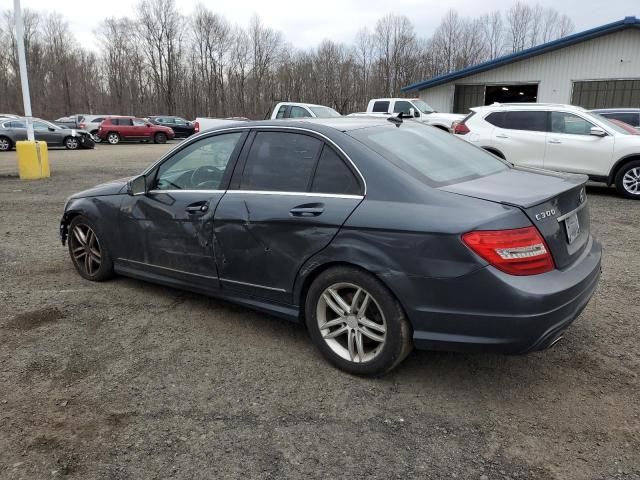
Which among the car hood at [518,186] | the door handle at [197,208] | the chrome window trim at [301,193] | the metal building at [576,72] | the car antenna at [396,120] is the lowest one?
the door handle at [197,208]

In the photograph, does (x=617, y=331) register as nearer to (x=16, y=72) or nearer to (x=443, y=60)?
(x=443, y=60)

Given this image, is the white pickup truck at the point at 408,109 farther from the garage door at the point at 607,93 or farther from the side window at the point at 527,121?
the side window at the point at 527,121

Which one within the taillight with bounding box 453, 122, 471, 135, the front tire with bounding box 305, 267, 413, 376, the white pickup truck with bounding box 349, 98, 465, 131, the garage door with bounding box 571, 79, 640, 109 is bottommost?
the front tire with bounding box 305, 267, 413, 376

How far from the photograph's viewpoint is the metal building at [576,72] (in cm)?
2064

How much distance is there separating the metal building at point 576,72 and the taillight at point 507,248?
21.7 meters

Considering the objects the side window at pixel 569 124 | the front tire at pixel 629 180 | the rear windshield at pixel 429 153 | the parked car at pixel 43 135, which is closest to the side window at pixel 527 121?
the side window at pixel 569 124

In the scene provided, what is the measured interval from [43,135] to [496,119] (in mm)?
21807

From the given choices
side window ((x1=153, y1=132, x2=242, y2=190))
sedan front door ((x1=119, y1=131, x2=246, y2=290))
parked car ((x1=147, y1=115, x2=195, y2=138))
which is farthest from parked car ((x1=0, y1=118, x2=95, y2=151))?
side window ((x1=153, y1=132, x2=242, y2=190))

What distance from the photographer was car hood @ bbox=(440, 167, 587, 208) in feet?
9.48

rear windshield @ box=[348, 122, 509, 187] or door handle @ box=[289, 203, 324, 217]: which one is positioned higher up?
rear windshield @ box=[348, 122, 509, 187]

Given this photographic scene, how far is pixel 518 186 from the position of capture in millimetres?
3191

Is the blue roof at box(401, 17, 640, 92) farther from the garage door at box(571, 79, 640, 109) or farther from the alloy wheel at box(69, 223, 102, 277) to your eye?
the alloy wheel at box(69, 223, 102, 277)

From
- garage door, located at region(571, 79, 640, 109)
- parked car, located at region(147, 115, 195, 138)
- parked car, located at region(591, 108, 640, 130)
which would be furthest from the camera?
parked car, located at region(147, 115, 195, 138)

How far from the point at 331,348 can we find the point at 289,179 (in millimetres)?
1149
